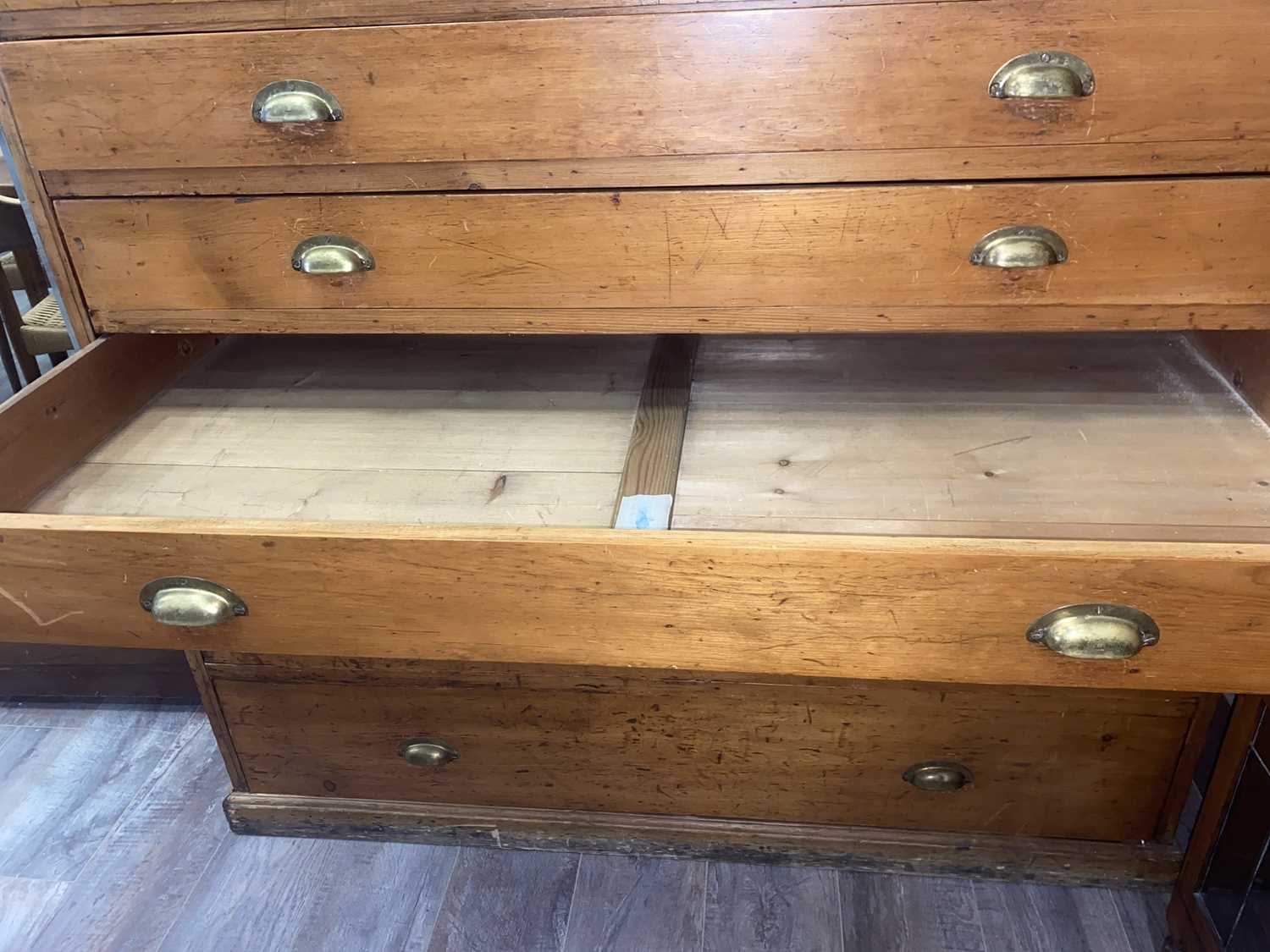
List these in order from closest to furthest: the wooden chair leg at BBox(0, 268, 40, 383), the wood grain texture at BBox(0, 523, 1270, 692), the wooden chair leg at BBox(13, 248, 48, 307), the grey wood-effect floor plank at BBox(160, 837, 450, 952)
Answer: the wood grain texture at BBox(0, 523, 1270, 692) < the grey wood-effect floor plank at BBox(160, 837, 450, 952) < the wooden chair leg at BBox(0, 268, 40, 383) < the wooden chair leg at BBox(13, 248, 48, 307)

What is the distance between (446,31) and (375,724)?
2.60ft

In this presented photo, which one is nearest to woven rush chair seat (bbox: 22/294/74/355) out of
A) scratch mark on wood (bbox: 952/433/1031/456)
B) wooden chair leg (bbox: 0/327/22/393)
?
wooden chair leg (bbox: 0/327/22/393)

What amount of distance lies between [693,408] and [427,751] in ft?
1.77

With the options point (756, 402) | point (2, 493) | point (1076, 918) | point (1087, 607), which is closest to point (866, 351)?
point (756, 402)

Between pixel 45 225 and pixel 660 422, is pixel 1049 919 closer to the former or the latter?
pixel 660 422

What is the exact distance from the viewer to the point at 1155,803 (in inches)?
42.2

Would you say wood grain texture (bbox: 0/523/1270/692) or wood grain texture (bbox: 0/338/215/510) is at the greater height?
wood grain texture (bbox: 0/338/215/510)

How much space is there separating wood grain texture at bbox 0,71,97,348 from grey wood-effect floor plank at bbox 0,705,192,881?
2.26 feet

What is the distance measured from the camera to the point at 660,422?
1.02 m

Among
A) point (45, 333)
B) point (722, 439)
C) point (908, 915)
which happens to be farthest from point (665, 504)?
point (45, 333)

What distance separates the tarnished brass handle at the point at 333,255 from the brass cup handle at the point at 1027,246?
0.60 m

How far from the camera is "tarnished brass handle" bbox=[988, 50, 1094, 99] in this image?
0.75 metres

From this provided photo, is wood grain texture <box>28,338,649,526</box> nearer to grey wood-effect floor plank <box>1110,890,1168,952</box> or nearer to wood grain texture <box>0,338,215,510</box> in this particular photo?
wood grain texture <box>0,338,215,510</box>

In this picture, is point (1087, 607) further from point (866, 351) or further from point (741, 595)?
point (866, 351)
